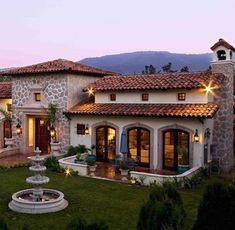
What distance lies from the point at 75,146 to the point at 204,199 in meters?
14.8

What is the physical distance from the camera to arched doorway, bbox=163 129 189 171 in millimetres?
16766

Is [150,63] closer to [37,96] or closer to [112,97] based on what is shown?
[37,96]

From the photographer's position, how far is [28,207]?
11.1 m

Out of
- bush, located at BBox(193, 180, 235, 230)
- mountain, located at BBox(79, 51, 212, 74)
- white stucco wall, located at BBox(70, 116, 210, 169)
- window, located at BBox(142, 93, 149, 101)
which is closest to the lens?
bush, located at BBox(193, 180, 235, 230)

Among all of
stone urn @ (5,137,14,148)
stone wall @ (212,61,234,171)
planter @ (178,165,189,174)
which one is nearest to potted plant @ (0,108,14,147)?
stone urn @ (5,137,14,148)

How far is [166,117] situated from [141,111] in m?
1.41

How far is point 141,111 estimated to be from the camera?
1752cm

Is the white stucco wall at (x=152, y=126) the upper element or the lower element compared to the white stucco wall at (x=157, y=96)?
lower

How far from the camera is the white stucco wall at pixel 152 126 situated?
53.3ft

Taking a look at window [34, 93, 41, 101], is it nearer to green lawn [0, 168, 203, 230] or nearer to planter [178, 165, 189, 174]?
green lawn [0, 168, 203, 230]

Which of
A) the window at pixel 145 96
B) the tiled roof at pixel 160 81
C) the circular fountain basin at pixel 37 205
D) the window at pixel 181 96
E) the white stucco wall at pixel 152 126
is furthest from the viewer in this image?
the window at pixel 145 96

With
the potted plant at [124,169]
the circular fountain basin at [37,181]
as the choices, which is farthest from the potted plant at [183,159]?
the circular fountain basin at [37,181]

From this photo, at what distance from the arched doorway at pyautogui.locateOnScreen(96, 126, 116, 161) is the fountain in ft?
22.4

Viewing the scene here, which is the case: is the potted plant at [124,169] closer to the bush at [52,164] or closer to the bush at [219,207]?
the bush at [52,164]
